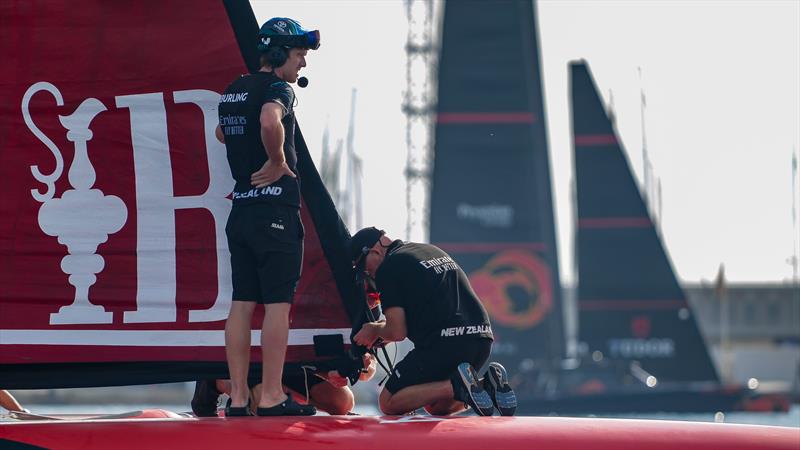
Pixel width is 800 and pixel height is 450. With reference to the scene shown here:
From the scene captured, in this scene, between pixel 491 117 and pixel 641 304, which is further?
pixel 641 304

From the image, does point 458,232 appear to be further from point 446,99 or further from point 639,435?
point 639,435

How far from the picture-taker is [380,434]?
6.59m

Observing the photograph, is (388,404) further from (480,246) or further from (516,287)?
(516,287)

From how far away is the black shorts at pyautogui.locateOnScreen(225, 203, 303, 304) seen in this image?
6781mm

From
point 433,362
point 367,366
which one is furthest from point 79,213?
point 433,362

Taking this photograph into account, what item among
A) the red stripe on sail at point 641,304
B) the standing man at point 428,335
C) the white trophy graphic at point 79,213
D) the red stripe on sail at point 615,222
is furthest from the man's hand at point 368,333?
the red stripe on sail at point 641,304

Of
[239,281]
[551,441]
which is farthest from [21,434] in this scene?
[551,441]

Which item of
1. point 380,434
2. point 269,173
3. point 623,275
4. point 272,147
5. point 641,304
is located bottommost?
point 641,304

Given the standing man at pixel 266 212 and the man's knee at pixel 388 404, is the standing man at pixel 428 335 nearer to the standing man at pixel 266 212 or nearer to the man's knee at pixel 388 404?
the man's knee at pixel 388 404

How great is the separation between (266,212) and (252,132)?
15.0 inches

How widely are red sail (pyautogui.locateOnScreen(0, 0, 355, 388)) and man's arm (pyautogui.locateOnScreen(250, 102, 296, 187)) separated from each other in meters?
0.73

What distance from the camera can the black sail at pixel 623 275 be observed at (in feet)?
109

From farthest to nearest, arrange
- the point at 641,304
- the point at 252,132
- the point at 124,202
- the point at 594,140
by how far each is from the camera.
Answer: the point at 594,140 → the point at 641,304 → the point at 124,202 → the point at 252,132

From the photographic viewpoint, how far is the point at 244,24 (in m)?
7.61
